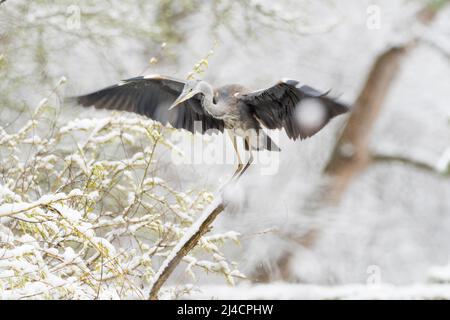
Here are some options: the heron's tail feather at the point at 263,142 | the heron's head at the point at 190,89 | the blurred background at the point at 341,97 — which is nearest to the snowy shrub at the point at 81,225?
the heron's head at the point at 190,89

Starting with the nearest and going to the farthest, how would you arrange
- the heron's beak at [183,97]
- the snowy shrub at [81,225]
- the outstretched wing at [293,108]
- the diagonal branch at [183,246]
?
the snowy shrub at [81,225], the diagonal branch at [183,246], the outstretched wing at [293,108], the heron's beak at [183,97]

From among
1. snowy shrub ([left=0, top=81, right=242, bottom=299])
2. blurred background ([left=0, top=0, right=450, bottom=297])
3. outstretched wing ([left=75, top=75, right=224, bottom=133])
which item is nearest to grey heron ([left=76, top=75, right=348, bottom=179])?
outstretched wing ([left=75, top=75, right=224, bottom=133])

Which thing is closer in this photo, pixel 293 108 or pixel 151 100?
pixel 293 108

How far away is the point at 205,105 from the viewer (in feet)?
15.0

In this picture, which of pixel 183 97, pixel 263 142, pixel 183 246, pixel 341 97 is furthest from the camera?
pixel 341 97

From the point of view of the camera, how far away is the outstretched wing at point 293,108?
377 centimetres

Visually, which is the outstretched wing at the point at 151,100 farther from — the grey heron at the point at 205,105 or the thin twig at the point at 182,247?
the thin twig at the point at 182,247

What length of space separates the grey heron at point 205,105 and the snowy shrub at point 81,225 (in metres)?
0.11

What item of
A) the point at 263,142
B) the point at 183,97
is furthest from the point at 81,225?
the point at 263,142

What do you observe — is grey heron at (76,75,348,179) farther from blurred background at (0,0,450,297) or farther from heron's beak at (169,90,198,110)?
blurred background at (0,0,450,297)

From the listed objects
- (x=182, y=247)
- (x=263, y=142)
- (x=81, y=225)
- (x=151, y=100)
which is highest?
(x=151, y=100)

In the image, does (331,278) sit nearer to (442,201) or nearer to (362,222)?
(362,222)

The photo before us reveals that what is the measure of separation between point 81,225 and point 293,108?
1660 millimetres

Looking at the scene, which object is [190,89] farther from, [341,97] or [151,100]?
[341,97]
